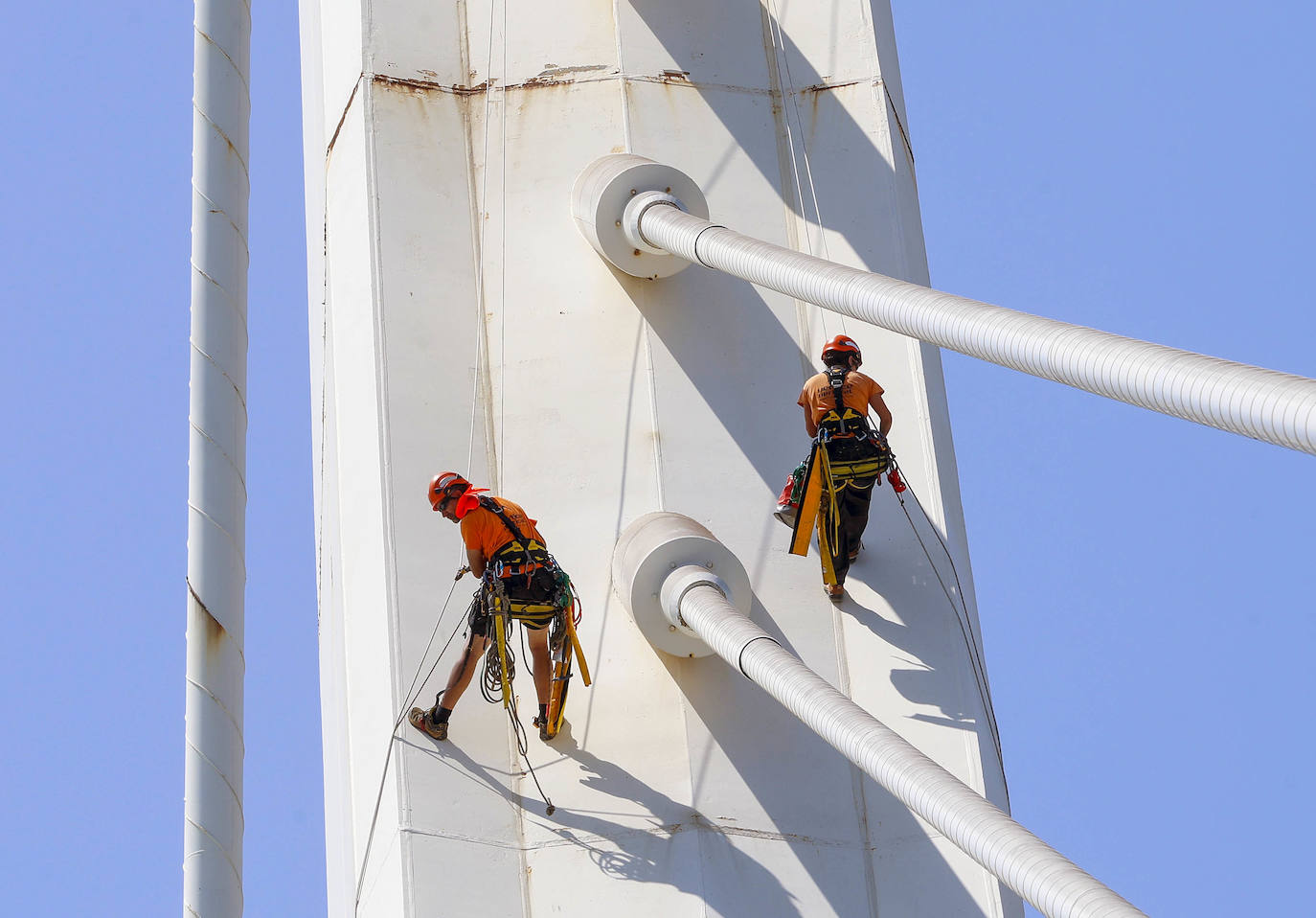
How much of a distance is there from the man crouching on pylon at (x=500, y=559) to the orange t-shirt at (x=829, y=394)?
7.77ft

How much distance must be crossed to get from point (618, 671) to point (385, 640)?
1.79m

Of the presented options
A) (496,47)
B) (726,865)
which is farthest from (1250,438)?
(496,47)

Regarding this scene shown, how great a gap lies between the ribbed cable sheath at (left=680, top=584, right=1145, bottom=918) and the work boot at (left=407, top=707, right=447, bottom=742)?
1.95 meters

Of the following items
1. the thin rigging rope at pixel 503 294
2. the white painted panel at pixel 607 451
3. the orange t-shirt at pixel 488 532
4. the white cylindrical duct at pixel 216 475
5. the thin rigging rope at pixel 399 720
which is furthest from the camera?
the thin rigging rope at pixel 503 294

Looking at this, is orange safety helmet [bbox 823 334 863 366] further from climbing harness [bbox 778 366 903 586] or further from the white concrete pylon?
the white concrete pylon

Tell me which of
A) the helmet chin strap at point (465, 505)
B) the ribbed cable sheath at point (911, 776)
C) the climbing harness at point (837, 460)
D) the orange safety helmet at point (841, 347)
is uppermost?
the orange safety helmet at point (841, 347)

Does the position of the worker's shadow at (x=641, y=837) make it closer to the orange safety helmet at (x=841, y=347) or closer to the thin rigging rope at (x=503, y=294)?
the thin rigging rope at (x=503, y=294)

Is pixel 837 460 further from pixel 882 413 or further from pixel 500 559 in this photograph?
pixel 500 559

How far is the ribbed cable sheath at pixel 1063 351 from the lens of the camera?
977 cm

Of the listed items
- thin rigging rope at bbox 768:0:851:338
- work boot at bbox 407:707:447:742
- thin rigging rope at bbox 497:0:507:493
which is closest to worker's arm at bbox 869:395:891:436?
thin rigging rope at bbox 768:0:851:338

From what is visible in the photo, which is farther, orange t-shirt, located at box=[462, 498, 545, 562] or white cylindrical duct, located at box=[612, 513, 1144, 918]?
orange t-shirt, located at box=[462, 498, 545, 562]

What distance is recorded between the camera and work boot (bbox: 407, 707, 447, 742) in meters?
15.8

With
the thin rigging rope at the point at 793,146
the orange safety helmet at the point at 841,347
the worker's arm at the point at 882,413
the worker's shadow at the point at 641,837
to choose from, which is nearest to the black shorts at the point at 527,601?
the worker's shadow at the point at 641,837

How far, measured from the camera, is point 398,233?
58.5 feet
